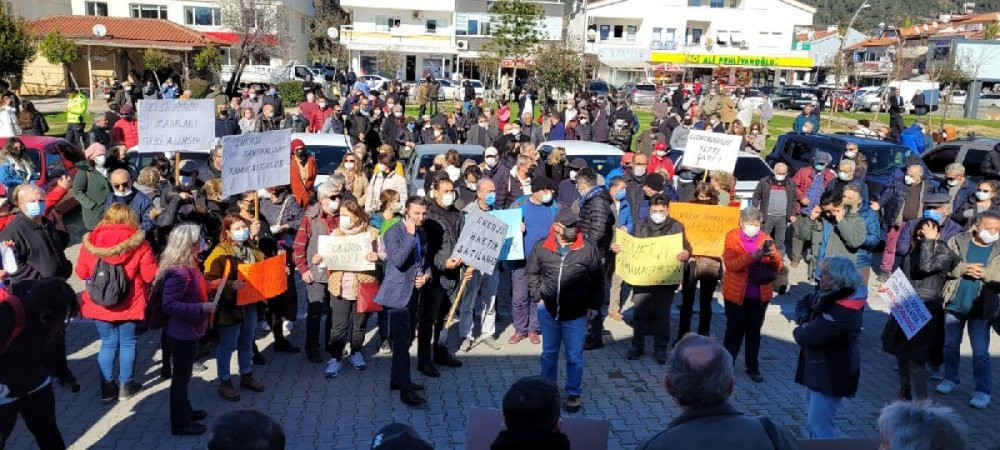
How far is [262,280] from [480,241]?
199 cm

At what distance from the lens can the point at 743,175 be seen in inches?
558

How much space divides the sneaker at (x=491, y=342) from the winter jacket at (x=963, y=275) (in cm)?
442

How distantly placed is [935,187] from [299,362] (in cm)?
1040

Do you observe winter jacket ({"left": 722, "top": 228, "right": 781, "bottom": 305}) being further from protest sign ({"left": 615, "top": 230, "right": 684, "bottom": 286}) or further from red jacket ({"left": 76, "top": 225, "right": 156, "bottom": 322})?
red jacket ({"left": 76, "top": 225, "right": 156, "bottom": 322})

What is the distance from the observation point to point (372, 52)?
200 ft

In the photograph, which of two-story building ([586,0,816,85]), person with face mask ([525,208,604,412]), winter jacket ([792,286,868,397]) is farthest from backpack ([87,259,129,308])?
two-story building ([586,0,816,85])

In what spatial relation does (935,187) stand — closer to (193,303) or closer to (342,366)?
(342,366)

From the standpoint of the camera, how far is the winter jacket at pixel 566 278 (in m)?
6.50

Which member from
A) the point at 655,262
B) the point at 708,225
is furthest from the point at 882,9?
the point at 655,262

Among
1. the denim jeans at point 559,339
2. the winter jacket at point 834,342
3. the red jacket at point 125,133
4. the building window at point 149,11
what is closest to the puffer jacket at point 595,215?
the denim jeans at point 559,339

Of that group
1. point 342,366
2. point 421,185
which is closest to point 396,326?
point 342,366

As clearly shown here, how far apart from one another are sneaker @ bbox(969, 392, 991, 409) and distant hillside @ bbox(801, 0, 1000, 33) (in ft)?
453

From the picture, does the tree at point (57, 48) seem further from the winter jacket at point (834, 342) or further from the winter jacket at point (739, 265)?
the winter jacket at point (834, 342)

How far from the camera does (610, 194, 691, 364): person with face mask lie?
813 centimetres
